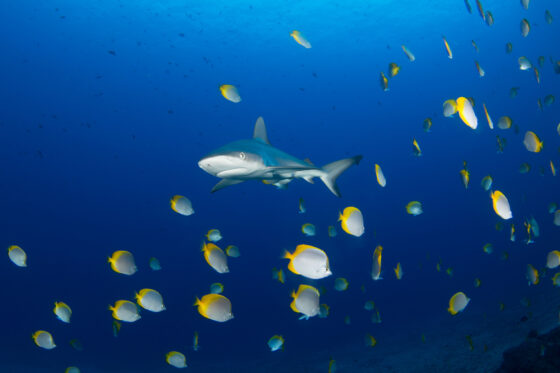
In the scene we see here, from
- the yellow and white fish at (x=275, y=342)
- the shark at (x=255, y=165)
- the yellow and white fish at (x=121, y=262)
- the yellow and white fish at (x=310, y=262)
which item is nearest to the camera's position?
the shark at (x=255, y=165)

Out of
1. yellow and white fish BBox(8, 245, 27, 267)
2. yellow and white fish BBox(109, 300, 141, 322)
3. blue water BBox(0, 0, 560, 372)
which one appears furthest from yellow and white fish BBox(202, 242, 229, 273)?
blue water BBox(0, 0, 560, 372)

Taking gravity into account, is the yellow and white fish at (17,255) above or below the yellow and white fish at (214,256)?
above

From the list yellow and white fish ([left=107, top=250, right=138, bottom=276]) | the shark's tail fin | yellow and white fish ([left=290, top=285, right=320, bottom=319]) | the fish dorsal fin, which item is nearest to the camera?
yellow and white fish ([left=290, top=285, right=320, bottom=319])

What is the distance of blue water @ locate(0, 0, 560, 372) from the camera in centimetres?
3081

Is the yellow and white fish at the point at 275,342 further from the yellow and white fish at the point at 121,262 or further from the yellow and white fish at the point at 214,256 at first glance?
the yellow and white fish at the point at 121,262

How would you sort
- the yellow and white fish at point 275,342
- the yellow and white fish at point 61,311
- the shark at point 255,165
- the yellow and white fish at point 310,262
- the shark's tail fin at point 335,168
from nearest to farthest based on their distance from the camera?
the shark at point 255,165 < the yellow and white fish at point 310,262 < the shark's tail fin at point 335,168 < the yellow and white fish at point 61,311 < the yellow and white fish at point 275,342

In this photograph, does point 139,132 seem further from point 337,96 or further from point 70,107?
point 337,96

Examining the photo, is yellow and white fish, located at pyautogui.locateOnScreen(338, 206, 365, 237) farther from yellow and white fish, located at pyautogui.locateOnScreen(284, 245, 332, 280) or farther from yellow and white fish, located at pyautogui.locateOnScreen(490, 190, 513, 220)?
yellow and white fish, located at pyautogui.locateOnScreen(490, 190, 513, 220)

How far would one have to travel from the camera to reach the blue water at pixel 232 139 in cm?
3081

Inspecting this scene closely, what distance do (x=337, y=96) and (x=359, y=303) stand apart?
1376 inches

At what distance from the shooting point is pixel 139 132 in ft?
184

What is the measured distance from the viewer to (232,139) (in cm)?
6375

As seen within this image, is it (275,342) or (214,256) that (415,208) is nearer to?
(275,342)

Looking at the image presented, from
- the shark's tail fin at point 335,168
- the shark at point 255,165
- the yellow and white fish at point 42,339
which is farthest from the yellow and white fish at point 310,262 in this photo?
the yellow and white fish at point 42,339
